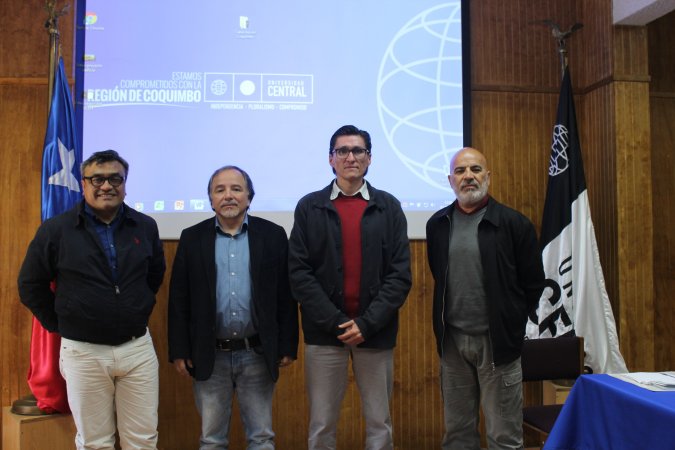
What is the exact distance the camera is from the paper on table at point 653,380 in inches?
77.1

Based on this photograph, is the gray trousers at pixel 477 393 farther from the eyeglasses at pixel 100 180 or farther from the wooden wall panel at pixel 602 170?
the eyeglasses at pixel 100 180

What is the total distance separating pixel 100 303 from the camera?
2488mm

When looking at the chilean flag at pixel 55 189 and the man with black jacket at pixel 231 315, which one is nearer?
the man with black jacket at pixel 231 315

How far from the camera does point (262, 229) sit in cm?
270

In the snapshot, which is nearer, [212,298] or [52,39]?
[212,298]

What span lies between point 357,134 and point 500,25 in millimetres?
1812

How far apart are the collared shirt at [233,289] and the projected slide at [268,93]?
912 mm

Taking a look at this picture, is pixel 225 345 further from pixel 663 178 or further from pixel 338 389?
pixel 663 178

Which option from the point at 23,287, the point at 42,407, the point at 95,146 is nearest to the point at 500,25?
the point at 95,146

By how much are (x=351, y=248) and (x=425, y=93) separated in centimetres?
155

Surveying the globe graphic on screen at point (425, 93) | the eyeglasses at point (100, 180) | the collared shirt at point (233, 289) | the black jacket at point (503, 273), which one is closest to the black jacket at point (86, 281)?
the eyeglasses at point (100, 180)

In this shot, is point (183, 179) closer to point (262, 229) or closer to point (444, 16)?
point (262, 229)

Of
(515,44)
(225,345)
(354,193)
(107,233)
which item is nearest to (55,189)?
(107,233)

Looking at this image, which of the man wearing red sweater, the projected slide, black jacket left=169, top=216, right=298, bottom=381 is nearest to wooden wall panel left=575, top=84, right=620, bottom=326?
the projected slide
